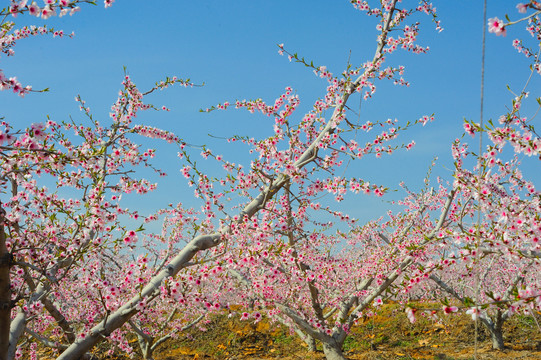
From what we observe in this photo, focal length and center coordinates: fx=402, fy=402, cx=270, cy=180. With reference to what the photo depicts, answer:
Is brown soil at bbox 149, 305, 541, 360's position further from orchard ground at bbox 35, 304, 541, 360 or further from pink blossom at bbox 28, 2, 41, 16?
pink blossom at bbox 28, 2, 41, 16

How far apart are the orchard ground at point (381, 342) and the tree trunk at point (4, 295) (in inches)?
313

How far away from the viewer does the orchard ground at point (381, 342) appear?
10.8 metres

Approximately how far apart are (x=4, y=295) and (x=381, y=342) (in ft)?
36.7

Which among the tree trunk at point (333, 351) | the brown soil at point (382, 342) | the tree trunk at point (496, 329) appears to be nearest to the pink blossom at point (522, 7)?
the tree trunk at point (333, 351)

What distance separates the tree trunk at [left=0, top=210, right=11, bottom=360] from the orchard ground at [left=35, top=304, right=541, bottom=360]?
26.1 feet

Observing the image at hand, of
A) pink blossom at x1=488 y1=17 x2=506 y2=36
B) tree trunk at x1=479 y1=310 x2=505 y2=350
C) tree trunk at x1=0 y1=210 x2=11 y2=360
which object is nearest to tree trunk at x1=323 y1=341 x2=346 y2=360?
tree trunk at x1=479 y1=310 x2=505 y2=350

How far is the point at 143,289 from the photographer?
5293 millimetres

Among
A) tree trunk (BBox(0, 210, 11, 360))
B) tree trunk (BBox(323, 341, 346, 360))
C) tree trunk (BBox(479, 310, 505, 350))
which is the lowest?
tree trunk (BBox(479, 310, 505, 350))

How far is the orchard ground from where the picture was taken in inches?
426

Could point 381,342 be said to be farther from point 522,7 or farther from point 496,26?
point 522,7

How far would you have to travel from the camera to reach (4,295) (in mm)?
4438

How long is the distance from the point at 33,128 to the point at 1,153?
47 cm

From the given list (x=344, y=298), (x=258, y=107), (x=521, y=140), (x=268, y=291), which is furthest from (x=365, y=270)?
(x=521, y=140)

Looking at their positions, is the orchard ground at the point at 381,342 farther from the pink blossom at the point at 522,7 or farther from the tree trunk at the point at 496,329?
the pink blossom at the point at 522,7
